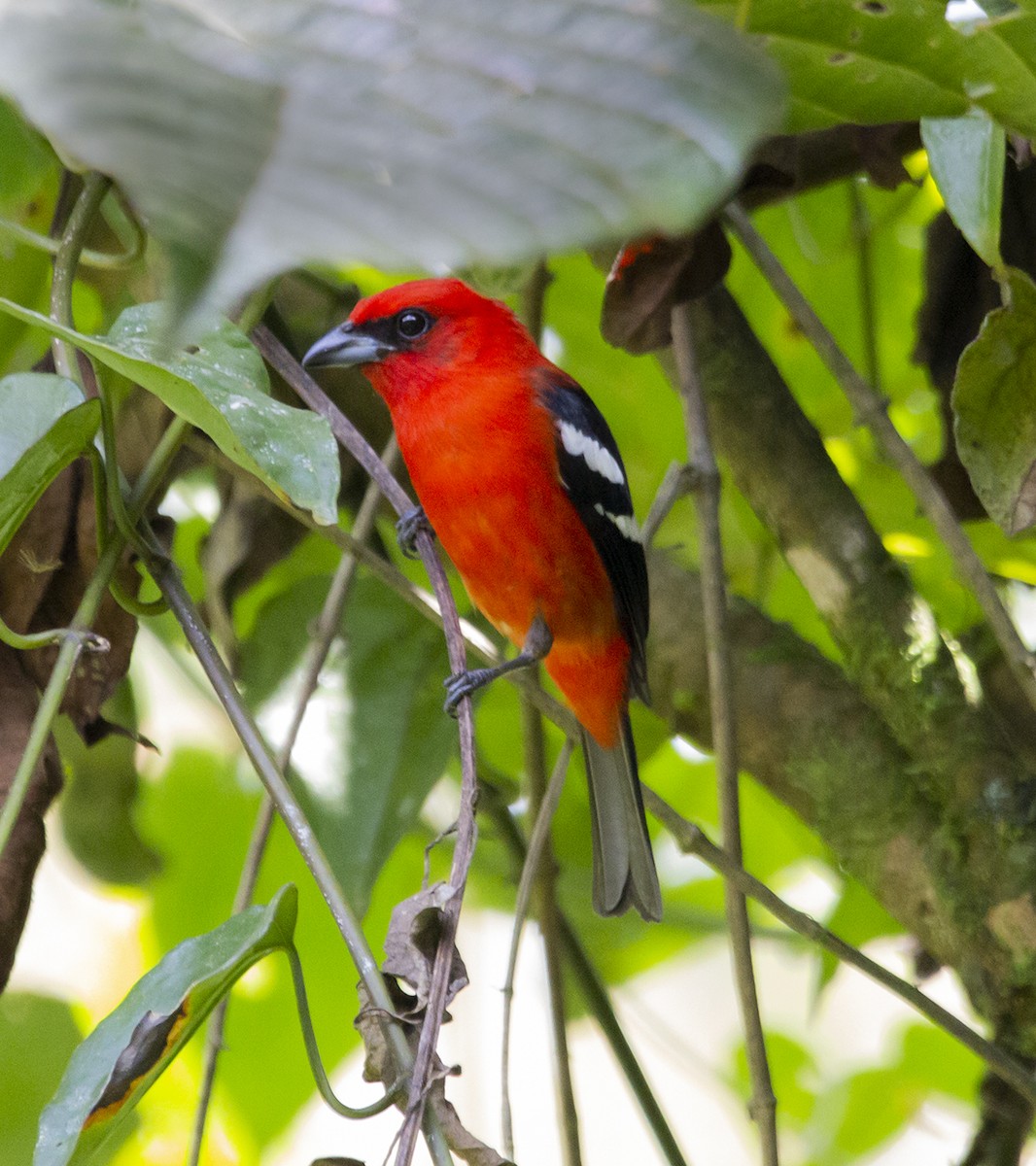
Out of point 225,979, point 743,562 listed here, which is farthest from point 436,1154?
point 743,562

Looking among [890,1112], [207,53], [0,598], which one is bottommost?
[890,1112]

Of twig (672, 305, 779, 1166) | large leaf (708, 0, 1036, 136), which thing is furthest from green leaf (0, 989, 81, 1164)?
large leaf (708, 0, 1036, 136)

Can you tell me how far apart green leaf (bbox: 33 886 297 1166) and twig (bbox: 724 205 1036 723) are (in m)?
1.03

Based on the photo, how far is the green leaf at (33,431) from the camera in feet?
4.41

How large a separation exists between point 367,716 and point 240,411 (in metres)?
1.11

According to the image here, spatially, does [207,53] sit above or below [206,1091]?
above

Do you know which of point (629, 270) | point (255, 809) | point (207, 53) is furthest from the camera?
point (255, 809)

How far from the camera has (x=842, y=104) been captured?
152 cm

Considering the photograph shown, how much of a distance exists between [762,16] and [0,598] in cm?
118

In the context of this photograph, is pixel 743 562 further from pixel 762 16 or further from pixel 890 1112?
pixel 762 16

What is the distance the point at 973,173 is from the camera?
1.38 metres

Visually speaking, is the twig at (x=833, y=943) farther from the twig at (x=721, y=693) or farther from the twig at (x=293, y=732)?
the twig at (x=293, y=732)

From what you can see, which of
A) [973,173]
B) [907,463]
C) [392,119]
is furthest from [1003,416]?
[392,119]

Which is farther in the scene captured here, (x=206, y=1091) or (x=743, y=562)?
(x=743, y=562)
